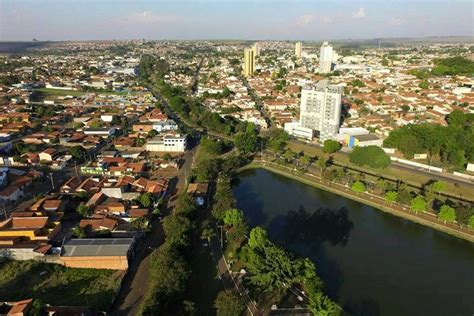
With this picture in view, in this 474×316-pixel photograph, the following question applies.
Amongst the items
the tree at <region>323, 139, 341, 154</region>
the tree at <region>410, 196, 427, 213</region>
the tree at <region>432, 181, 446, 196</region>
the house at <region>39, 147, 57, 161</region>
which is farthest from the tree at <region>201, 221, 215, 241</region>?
the house at <region>39, 147, 57, 161</region>

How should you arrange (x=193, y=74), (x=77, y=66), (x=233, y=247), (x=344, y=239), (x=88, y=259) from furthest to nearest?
(x=77, y=66) → (x=193, y=74) → (x=344, y=239) → (x=233, y=247) → (x=88, y=259)

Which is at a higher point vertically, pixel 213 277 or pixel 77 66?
pixel 77 66

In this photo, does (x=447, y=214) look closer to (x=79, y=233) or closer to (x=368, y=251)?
(x=368, y=251)

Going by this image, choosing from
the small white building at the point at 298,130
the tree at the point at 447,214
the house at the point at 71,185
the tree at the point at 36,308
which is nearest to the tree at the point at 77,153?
the house at the point at 71,185

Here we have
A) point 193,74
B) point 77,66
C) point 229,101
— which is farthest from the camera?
point 77,66

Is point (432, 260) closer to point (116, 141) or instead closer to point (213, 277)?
point (213, 277)

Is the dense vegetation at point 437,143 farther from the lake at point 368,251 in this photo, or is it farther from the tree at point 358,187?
the lake at point 368,251

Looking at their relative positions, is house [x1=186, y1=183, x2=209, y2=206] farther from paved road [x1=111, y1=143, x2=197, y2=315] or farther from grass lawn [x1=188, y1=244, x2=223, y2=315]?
grass lawn [x1=188, y1=244, x2=223, y2=315]

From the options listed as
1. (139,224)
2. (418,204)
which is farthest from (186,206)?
(418,204)

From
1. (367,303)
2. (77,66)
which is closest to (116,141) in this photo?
(367,303)

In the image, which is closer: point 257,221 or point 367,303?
point 367,303
